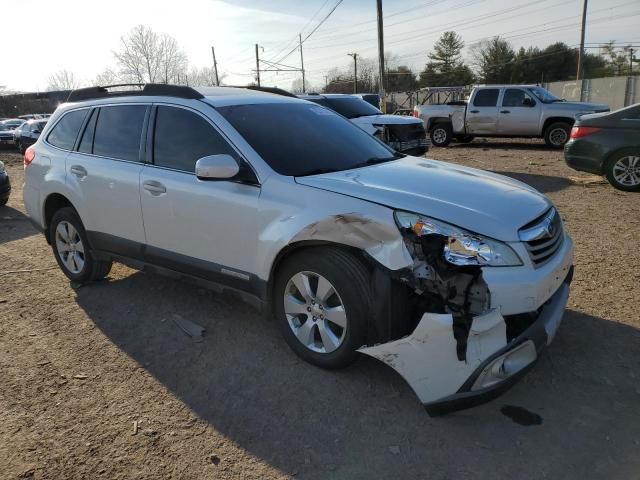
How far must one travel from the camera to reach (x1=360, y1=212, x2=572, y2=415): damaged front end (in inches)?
99.3

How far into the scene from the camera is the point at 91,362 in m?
3.55

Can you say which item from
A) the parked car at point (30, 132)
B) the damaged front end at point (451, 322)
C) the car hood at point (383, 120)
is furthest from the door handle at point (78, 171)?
the parked car at point (30, 132)

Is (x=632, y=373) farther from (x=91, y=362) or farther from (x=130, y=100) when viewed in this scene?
(x=130, y=100)

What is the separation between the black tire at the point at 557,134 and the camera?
14.6 meters

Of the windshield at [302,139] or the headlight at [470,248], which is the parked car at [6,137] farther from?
the headlight at [470,248]

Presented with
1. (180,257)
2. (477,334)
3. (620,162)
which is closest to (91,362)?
Result: (180,257)

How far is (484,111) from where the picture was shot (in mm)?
15719

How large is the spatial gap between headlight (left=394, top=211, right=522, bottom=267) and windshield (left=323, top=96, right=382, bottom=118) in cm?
922

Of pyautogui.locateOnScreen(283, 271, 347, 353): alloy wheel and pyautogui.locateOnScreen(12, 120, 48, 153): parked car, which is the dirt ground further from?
pyautogui.locateOnScreen(12, 120, 48, 153): parked car

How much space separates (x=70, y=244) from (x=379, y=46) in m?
20.3

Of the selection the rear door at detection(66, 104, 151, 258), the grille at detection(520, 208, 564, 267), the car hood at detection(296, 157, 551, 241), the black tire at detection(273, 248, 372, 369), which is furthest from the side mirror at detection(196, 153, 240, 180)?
the grille at detection(520, 208, 564, 267)

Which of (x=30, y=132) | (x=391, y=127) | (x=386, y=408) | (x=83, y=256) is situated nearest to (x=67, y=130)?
(x=83, y=256)

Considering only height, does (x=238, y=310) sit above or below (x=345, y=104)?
below

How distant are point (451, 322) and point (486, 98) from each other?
14833 mm
